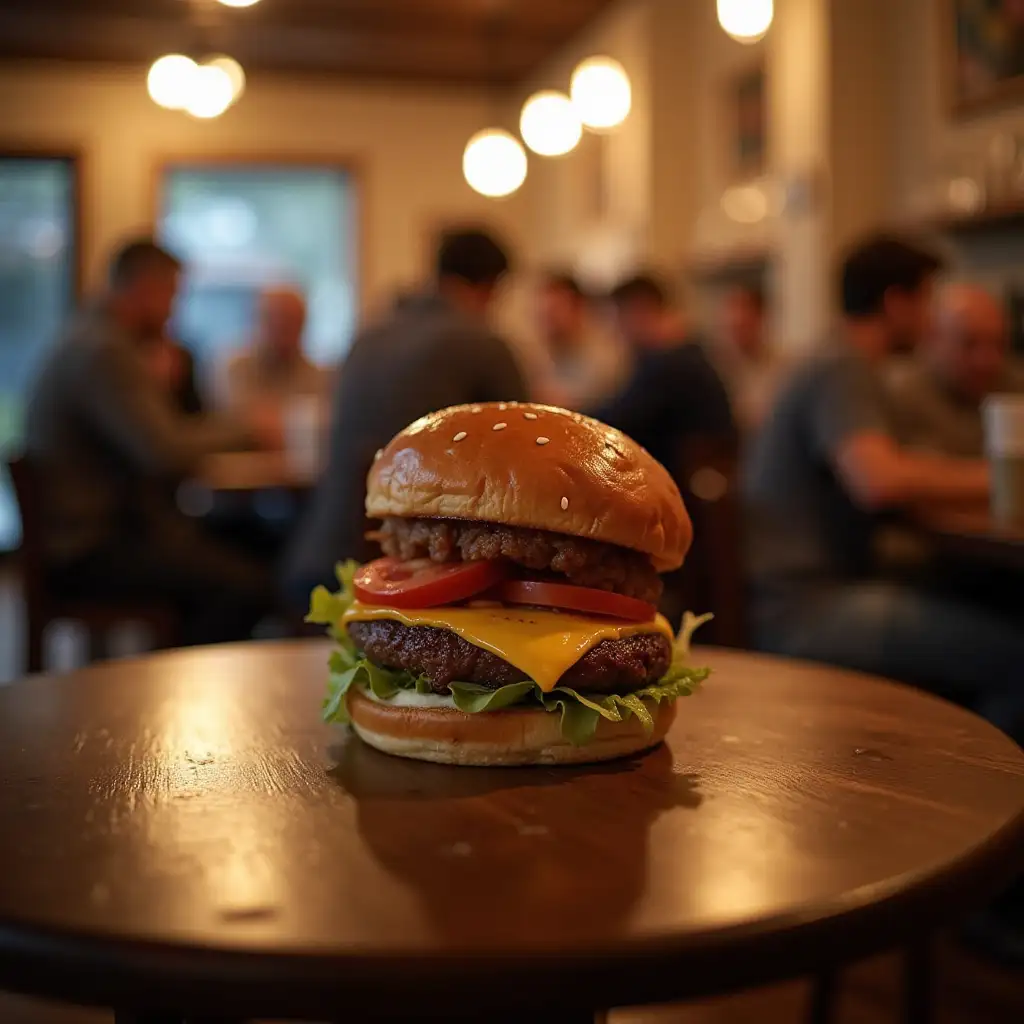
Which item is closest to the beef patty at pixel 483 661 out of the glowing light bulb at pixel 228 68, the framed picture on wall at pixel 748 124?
the glowing light bulb at pixel 228 68

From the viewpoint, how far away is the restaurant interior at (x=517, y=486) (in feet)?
2.55

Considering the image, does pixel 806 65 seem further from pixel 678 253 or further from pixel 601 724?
pixel 601 724

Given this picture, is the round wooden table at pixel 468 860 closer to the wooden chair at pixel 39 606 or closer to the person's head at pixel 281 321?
the wooden chair at pixel 39 606

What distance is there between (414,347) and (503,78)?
6.95 m

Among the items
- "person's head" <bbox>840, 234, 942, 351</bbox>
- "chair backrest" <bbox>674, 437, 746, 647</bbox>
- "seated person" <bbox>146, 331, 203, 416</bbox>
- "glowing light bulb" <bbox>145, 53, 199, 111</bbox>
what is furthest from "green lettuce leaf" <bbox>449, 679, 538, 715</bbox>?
"glowing light bulb" <bbox>145, 53, 199, 111</bbox>

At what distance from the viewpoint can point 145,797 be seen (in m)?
0.99

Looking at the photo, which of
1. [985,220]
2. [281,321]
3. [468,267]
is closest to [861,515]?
[468,267]

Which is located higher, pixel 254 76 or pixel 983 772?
pixel 254 76

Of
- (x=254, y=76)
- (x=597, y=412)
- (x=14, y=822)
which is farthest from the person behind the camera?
(x=254, y=76)

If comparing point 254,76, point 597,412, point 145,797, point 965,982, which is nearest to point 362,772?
point 145,797

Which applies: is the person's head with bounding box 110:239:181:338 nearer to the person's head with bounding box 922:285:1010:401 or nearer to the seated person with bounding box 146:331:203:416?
the seated person with bounding box 146:331:203:416

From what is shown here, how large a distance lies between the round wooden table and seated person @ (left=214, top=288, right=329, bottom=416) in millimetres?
4546

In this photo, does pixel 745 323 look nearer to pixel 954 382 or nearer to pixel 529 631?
pixel 954 382

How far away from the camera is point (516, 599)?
1.18 m
